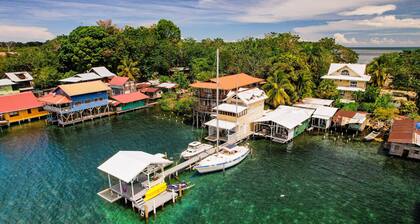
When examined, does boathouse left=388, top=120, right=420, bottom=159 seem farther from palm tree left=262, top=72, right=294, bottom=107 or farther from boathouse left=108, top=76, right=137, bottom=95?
boathouse left=108, top=76, right=137, bottom=95

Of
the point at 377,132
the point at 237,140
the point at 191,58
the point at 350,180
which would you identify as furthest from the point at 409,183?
the point at 191,58

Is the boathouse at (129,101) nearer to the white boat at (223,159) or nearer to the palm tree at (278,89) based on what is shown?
the palm tree at (278,89)

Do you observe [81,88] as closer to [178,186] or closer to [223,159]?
[223,159]

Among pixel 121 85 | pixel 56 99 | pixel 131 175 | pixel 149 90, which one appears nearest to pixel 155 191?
pixel 131 175

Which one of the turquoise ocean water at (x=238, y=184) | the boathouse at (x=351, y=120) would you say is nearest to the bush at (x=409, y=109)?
the boathouse at (x=351, y=120)

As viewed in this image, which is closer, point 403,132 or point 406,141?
point 406,141

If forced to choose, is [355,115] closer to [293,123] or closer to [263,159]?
[293,123]
